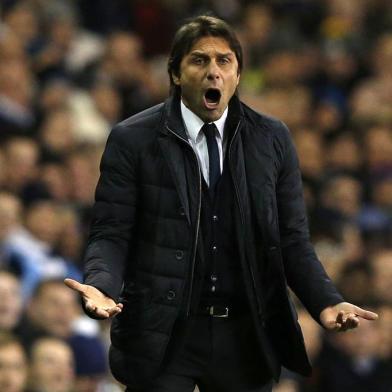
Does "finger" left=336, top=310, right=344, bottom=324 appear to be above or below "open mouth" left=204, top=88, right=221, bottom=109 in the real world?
below

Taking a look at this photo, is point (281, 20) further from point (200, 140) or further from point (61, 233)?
point (200, 140)

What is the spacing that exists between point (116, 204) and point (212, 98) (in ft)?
1.35

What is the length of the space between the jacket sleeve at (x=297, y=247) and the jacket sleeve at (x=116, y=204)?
17.5 inches

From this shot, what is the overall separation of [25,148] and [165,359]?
15.0 feet

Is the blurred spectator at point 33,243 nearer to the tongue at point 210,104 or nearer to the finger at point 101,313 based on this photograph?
the tongue at point 210,104

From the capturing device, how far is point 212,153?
411 centimetres

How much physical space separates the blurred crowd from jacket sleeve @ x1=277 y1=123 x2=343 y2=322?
222cm

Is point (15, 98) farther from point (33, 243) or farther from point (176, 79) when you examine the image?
point (176, 79)

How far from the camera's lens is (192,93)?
13.5ft

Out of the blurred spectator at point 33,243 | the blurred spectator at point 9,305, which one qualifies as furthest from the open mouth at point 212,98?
the blurred spectator at point 33,243

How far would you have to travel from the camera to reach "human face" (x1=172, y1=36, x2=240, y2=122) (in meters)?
4.05

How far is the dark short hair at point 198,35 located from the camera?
4.09m

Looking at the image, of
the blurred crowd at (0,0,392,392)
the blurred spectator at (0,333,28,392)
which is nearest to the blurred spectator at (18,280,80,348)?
the blurred crowd at (0,0,392,392)

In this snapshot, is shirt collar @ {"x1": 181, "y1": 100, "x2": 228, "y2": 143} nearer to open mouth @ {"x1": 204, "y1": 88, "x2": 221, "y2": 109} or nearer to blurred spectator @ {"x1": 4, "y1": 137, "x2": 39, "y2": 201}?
open mouth @ {"x1": 204, "y1": 88, "x2": 221, "y2": 109}
